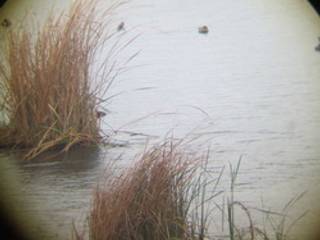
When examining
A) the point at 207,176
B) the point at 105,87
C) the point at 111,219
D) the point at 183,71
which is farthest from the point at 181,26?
the point at 111,219

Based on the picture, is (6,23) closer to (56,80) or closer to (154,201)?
(56,80)

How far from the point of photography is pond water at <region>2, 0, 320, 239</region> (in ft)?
6.31

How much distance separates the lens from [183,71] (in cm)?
214

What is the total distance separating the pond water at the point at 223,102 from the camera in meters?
1.92

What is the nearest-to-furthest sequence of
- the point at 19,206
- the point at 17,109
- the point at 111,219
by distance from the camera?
the point at 111,219 → the point at 19,206 → the point at 17,109

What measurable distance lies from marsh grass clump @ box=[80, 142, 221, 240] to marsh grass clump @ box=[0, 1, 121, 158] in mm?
187

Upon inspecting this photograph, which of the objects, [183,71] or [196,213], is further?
[183,71]

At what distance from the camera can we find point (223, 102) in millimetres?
2035

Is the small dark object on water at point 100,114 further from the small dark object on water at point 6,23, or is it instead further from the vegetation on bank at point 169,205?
the small dark object on water at point 6,23

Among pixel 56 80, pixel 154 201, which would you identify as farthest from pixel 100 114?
pixel 154 201

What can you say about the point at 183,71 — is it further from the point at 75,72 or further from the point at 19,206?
the point at 19,206

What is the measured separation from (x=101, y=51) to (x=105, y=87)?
0.32 ft

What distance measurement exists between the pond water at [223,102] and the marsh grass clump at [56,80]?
0.05 m

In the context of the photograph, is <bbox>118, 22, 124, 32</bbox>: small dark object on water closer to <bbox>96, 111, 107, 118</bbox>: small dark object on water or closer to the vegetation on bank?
<bbox>96, 111, 107, 118</bbox>: small dark object on water
